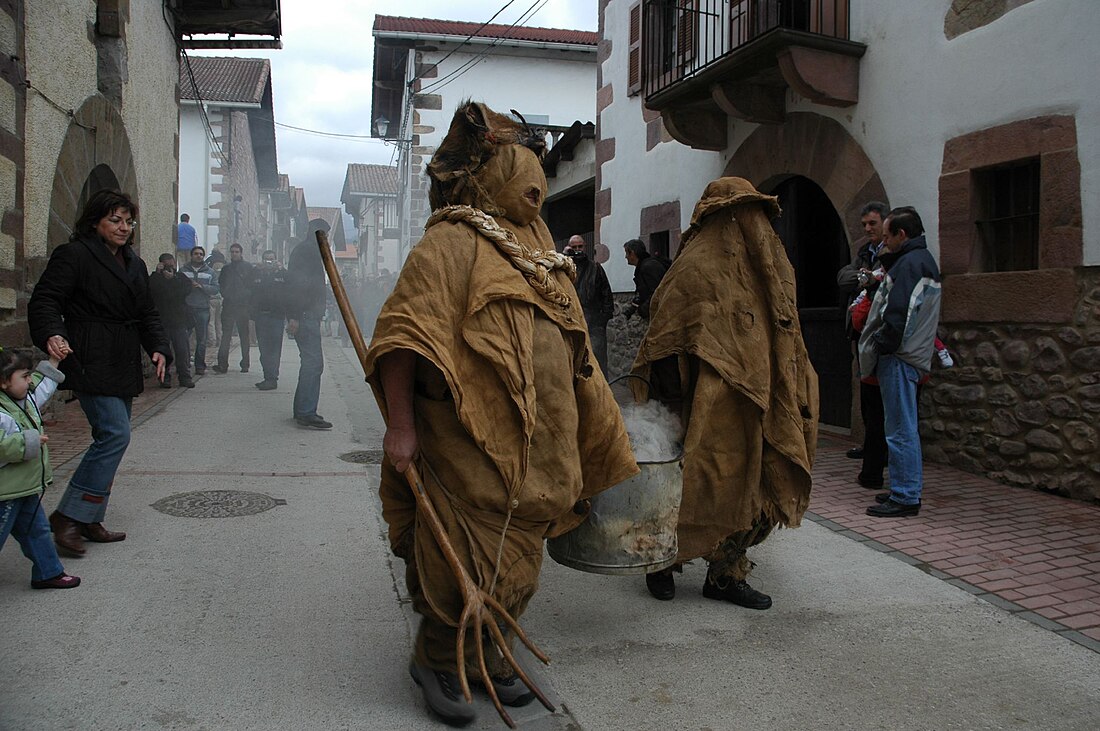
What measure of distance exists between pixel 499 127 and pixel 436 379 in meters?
0.81

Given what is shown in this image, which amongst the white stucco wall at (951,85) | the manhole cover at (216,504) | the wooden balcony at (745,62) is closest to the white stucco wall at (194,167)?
the wooden balcony at (745,62)

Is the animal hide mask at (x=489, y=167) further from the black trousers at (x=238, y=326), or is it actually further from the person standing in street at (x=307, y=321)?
the black trousers at (x=238, y=326)

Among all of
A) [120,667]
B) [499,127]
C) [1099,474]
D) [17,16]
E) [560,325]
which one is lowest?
[120,667]

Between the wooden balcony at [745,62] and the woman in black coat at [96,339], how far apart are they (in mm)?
5393

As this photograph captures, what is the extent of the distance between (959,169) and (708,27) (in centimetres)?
424

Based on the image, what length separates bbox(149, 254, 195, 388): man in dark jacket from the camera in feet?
33.6

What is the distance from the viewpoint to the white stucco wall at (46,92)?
6.52m

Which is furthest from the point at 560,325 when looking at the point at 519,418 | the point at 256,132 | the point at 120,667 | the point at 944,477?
the point at 256,132

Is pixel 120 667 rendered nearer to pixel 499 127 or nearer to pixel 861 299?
pixel 499 127

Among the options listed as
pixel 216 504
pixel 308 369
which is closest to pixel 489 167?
pixel 216 504

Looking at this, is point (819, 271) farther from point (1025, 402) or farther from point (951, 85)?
point (1025, 402)

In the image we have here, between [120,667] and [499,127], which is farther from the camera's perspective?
[120,667]

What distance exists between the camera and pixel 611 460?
264cm

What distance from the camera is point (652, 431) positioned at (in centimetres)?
329
